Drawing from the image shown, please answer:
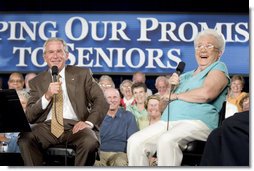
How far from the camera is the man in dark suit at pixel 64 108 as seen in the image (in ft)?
13.1

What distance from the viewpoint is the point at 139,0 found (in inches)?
166

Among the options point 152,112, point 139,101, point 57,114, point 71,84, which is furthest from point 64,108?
point 152,112

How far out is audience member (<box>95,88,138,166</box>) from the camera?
4.05 m

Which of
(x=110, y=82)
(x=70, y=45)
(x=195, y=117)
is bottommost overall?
(x=195, y=117)

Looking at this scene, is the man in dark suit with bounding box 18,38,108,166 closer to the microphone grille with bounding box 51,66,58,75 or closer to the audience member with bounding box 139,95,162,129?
the microphone grille with bounding box 51,66,58,75

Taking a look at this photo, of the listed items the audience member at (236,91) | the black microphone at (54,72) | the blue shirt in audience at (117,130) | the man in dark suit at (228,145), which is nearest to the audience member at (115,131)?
the blue shirt in audience at (117,130)

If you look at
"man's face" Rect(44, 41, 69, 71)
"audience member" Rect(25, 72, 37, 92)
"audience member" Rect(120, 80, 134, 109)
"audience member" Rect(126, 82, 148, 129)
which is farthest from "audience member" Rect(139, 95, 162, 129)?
"audience member" Rect(25, 72, 37, 92)

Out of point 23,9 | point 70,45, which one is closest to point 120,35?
point 70,45

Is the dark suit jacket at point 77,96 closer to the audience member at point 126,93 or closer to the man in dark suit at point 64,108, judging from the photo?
the man in dark suit at point 64,108

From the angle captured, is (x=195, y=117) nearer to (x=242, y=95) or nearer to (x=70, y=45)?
(x=242, y=95)

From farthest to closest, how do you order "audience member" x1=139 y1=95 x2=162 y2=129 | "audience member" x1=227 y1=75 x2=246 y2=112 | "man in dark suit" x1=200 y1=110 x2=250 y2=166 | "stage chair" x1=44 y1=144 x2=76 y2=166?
1. "audience member" x1=139 y1=95 x2=162 y2=129
2. "audience member" x1=227 y1=75 x2=246 y2=112
3. "stage chair" x1=44 y1=144 x2=76 y2=166
4. "man in dark suit" x1=200 y1=110 x2=250 y2=166

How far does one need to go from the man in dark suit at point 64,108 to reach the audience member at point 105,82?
4 centimetres

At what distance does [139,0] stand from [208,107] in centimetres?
108

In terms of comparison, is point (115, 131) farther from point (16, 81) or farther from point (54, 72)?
point (16, 81)
